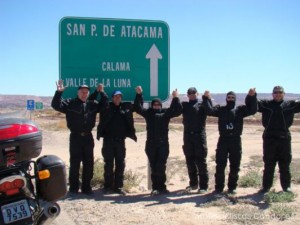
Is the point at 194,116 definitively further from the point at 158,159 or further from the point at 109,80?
the point at 109,80

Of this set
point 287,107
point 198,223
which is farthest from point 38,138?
point 287,107

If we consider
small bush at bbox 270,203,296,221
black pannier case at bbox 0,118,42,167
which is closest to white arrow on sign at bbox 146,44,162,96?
small bush at bbox 270,203,296,221

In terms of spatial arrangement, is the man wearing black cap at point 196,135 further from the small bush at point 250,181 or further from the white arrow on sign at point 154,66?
the small bush at point 250,181

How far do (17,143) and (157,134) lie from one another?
14.6 feet

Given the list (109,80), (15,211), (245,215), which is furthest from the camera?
(109,80)

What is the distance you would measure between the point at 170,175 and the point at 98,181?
2.99 meters

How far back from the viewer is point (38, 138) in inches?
142

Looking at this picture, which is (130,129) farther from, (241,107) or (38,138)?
(38,138)

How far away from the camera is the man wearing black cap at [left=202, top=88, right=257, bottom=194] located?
743 cm

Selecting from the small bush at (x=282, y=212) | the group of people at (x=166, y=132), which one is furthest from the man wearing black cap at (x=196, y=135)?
the small bush at (x=282, y=212)

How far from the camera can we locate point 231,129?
A: 24.3 ft

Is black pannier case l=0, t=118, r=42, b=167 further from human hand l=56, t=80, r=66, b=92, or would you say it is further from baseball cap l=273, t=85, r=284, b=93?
baseball cap l=273, t=85, r=284, b=93

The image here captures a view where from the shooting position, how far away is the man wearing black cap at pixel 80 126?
7301 mm

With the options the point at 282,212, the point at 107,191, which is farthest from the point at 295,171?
the point at 107,191
